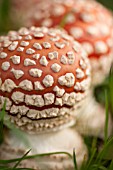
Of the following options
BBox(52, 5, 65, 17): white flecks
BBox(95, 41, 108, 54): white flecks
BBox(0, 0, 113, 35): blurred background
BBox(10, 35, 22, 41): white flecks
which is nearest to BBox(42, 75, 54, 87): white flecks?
BBox(10, 35, 22, 41): white flecks

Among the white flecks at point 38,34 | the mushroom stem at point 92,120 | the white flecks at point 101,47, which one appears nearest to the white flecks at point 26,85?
the white flecks at point 38,34

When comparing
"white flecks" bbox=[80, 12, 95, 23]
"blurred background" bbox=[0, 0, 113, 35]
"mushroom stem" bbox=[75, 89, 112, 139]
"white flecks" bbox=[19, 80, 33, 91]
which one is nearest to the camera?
"white flecks" bbox=[19, 80, 33, 91]

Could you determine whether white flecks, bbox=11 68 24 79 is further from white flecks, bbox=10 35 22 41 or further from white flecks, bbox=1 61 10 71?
white flecks, bbox=10 35 22 41

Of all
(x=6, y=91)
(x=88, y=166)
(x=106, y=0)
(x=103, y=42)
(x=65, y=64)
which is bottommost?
(x=88, y=166)

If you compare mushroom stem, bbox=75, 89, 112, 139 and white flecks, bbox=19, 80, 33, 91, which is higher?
white flecks, bbox=19, 80, 33, 91

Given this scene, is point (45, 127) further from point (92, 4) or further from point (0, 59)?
point (92, 4)

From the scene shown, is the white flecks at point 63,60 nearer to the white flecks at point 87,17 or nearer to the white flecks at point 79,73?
the white flecks at point 79,73

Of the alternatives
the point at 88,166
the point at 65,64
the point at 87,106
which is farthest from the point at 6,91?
the point at 87,106
